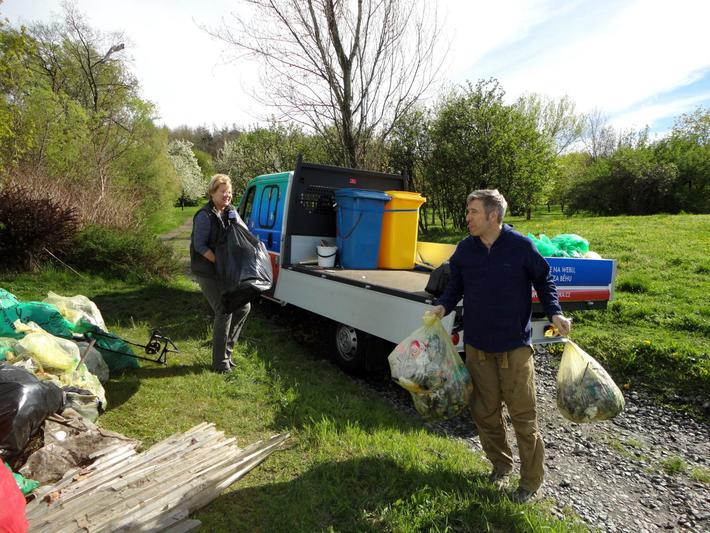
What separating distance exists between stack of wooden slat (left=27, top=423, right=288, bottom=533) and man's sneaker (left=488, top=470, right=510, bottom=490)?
145 cm

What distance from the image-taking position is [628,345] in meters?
5.41

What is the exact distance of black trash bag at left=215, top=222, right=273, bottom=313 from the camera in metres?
4.16

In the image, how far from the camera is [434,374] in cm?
279

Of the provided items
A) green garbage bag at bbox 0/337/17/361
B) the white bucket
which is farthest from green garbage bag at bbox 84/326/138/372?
the white bucket

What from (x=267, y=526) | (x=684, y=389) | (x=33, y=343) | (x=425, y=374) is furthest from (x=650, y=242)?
(x=33, y=343)

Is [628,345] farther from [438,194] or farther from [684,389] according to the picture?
[438,194]

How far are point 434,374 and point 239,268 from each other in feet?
7.07

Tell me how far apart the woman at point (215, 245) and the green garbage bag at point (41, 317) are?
49.2 inches

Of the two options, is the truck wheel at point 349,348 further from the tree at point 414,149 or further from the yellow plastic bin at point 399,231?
the tree at point 414,149

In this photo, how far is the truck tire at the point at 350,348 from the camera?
479 centimetres

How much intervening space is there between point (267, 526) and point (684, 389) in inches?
173

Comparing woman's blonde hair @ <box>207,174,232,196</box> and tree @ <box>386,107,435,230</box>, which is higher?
tree @ <box>386,107,435,230</box>

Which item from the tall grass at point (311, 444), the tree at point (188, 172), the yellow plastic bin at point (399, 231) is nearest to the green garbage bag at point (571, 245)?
the yellow plastic bin at point (399, 231)

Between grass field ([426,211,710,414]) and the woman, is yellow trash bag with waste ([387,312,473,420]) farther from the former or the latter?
grass field ([426,211,710,414])
